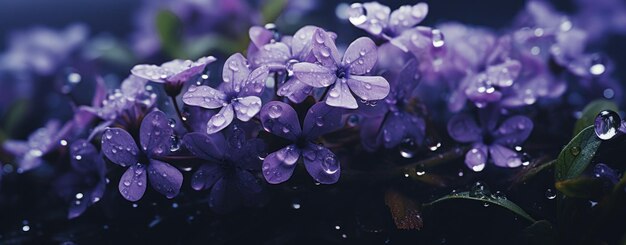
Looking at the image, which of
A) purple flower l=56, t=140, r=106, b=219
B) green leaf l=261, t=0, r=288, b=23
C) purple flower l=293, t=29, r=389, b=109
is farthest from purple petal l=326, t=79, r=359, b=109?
green leaf l=261, t=0, r=288, b=23

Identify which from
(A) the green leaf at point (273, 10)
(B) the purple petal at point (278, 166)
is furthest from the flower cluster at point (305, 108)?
(A) the green leaf at point (273, 10)

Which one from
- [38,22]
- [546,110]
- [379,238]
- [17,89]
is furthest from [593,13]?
[38,22]

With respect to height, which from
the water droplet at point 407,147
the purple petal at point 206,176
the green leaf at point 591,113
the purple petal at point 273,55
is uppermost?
the purple petal at point 273,55

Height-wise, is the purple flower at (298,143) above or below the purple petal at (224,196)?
above

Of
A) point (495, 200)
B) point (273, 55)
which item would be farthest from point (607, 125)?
point (273, 55)

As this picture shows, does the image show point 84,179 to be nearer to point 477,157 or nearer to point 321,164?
point 321,164

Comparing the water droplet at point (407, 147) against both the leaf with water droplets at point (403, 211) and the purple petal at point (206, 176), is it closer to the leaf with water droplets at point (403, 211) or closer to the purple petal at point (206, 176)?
the leaf with water droplets at point (403, 211)

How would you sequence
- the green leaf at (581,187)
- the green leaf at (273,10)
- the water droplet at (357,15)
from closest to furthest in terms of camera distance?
the green leaf at (581,187), the water droplet at (357,15), the green leaf at (273,10)

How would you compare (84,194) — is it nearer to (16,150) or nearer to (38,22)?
(16,150)

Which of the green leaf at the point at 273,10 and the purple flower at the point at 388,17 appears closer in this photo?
the purple flower at the point at 388,17
